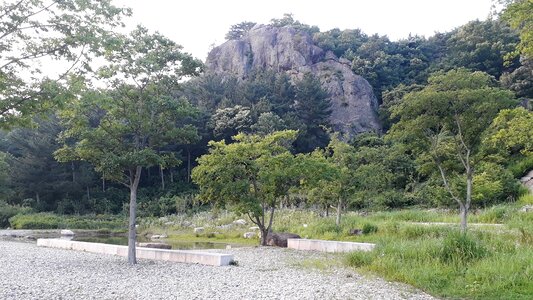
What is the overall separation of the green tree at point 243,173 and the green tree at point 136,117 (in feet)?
11.8

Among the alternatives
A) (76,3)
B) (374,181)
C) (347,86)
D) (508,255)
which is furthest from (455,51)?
(76,3)

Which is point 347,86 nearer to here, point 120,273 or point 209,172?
point 209,172

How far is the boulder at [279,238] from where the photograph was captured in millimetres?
16625

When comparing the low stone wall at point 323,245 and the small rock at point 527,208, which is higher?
the small rock at point 527,208

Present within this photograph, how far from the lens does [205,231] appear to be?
24.7 m

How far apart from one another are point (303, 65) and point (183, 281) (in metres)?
46.4

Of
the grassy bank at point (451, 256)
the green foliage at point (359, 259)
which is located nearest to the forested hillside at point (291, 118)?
the grassy bank at point (451, 256)

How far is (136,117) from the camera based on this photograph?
1171 cm

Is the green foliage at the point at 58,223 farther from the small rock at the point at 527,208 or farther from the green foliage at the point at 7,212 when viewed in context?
the small rock at the point at 527,208

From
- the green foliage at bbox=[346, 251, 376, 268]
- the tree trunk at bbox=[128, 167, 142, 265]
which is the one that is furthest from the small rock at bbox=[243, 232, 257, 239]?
the green foliage at bbox=[346, 251, 376, 268]

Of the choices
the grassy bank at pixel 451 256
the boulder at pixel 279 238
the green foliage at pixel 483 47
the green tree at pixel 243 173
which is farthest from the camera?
the green foliage at pixel 483 47

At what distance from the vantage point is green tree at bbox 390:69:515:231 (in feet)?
42.2

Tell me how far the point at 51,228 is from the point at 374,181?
71.7ft

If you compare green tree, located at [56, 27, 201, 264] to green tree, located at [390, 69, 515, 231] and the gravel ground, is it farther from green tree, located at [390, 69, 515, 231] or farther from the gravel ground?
green tree, located at [390, 69, 515, 231]
